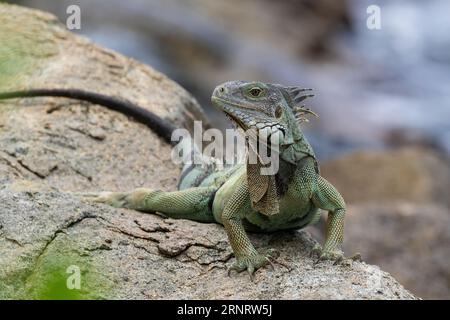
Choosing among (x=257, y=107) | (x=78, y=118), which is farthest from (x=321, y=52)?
(x=257, y=107)

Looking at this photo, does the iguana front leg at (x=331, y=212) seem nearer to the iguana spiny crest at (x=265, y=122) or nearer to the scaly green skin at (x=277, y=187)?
the scaly green skin at (x=277, y=187)

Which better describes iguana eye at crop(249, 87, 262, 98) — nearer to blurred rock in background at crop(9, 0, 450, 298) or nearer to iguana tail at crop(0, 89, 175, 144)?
iguana tail at crop(0, 89, 175, 144)

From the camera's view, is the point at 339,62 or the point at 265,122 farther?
the point at 339,62

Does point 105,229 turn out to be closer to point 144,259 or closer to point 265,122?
point 144,259

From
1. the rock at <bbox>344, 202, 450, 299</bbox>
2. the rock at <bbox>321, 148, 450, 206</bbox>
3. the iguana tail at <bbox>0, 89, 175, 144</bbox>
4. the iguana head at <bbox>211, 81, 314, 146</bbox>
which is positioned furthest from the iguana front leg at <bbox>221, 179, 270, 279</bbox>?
the rock at <bbox>321, 148, 450, 206</bbox>

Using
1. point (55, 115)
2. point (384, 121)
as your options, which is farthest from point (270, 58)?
point (55, 115)

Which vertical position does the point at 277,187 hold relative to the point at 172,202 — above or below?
above
